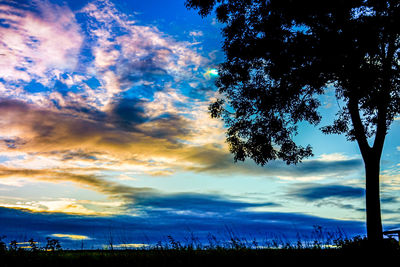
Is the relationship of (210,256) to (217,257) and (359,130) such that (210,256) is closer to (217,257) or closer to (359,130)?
(217,257)

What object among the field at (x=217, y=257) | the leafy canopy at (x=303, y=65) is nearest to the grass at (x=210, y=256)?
the field at (x=217, y=257)

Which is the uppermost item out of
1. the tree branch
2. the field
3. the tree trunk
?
the tree branch

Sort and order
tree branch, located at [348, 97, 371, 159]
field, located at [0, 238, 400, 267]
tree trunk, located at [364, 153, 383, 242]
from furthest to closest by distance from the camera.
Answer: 1. tree branch, located at [348, 97, 371, 159]
2. tree trunk, located at [364, 153, 383, 242]
3. field, located at [0, 238, 400, 267]

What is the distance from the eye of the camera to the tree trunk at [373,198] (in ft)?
48.6

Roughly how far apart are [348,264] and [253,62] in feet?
40.4

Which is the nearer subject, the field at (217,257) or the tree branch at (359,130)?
the field at (217,257)

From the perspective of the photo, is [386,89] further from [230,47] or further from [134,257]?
[134,257]

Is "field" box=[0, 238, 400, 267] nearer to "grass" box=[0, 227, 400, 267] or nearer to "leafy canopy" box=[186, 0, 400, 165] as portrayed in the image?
"grass" box=[0, 227, 400, 267]

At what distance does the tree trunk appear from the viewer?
584 inches

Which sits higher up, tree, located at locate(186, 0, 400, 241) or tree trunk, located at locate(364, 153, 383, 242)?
tree, located at locate(186, 0, 400, 241)

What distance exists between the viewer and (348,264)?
35.5 ft

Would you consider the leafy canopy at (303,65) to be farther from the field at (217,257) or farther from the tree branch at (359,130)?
the field at (217,257)

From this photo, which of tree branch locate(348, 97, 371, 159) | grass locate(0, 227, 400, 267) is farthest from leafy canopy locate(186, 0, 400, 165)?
grass locate(0, 227, 400, 267)

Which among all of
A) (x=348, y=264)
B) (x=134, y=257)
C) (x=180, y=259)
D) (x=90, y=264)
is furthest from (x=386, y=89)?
(x=90, y=264)
